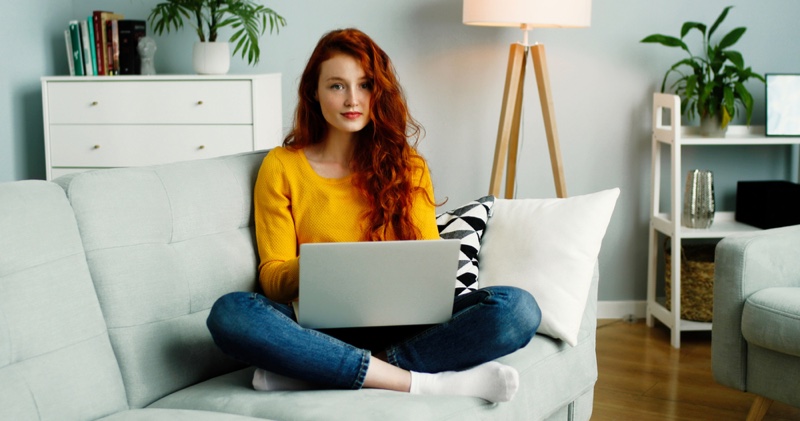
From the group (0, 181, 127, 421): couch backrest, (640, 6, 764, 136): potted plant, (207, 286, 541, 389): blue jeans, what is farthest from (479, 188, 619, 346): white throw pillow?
(640, 6, 764, 136): potted plant

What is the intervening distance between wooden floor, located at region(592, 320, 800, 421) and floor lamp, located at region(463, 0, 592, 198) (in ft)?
2.00

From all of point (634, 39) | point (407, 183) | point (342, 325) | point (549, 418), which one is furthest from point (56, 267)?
point (634, 39)

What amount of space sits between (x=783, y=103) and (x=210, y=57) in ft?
7.03

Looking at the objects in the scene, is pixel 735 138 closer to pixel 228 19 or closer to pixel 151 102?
pixel 228 19

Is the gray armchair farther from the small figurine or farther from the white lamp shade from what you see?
the small figurine

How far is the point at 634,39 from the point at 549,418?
1988mm

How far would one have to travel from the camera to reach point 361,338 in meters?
1.93

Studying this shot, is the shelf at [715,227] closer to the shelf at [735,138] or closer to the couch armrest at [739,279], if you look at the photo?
the shelf at [735,138]

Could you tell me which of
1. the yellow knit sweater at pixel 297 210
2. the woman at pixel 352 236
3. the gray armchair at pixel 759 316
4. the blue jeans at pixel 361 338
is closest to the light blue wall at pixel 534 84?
the gray armchair at pixel 759 316

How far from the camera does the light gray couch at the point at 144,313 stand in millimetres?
1596

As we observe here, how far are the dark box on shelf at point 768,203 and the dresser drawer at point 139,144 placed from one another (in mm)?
1881

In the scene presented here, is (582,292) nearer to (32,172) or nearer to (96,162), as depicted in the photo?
(96,162)

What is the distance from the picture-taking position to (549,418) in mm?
2102

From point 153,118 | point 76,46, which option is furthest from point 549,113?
point 76,46
